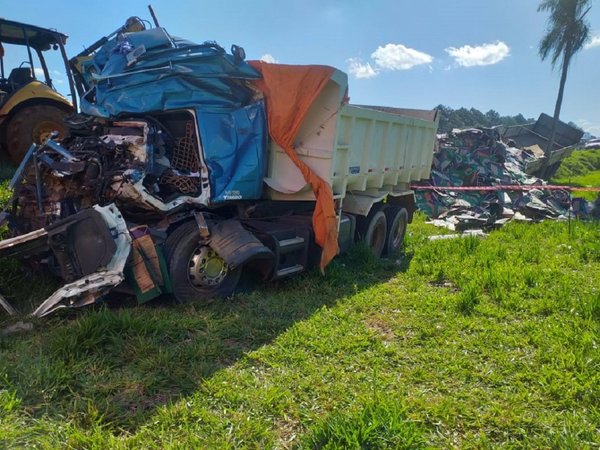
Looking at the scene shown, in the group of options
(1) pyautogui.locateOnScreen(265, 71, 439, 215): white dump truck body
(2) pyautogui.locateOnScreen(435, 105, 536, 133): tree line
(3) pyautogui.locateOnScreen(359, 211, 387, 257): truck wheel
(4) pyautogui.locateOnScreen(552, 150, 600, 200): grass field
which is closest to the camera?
(1) pyautogui.locateOnScreen(265, 71, 439, 215): white dump truck body

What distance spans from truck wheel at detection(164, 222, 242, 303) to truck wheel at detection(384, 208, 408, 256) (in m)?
3.42

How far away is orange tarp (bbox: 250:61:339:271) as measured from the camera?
5.06m

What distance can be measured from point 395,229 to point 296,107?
339 centimetres

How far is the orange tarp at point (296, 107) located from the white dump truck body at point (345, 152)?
0.13 meters

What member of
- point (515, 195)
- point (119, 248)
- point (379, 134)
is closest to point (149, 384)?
point (119, 248)

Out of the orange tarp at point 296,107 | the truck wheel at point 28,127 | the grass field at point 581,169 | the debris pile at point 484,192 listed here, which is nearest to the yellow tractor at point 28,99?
the truck wheel at point 28,127

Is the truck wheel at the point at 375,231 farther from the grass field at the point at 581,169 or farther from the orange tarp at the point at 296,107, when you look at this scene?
the grass field at the point at 581,169

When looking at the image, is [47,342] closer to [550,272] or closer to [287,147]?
[287,147]

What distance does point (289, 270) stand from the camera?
17.6 feet

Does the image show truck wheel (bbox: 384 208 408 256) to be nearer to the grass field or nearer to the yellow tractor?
the yellow tractor

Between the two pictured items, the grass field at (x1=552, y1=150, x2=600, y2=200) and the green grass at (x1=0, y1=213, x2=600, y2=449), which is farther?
the grass field at (x1=552, y1=150, x2=600, y2=200)

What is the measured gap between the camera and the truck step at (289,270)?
206 inches

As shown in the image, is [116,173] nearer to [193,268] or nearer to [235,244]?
[193,268]

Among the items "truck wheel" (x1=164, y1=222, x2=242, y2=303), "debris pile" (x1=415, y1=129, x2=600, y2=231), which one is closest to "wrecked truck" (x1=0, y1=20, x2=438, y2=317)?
"truck wheel" (x1=164, y1=222, x2=242, y2=303)
